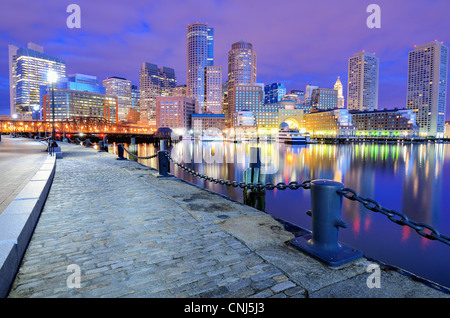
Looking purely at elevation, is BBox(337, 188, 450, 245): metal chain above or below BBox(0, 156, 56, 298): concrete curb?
above

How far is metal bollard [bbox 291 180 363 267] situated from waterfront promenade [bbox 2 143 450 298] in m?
0.14

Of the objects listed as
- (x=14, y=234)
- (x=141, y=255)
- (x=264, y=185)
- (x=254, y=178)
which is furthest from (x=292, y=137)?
(x=14, y=234)

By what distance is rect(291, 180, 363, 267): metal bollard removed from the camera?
389cm

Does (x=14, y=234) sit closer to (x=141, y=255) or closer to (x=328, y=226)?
(x=141, y=255)

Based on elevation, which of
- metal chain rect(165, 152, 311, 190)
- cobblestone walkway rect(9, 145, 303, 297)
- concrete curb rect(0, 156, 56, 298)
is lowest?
cobblestone walkway rect(9, 145, 303, 297)

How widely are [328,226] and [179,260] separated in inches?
89.3

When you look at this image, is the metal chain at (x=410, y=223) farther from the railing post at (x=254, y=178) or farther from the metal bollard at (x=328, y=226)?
the railing post at (x=254, y=178)

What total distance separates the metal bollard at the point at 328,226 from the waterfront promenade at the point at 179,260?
0.14 m

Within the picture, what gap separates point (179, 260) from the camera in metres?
3.97

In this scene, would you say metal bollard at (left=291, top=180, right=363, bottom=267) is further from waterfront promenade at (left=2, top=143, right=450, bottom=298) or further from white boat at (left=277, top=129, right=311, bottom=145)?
white boat at (left=277, top=129, right=311, bottom=145)

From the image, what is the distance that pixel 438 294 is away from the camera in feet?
10.2

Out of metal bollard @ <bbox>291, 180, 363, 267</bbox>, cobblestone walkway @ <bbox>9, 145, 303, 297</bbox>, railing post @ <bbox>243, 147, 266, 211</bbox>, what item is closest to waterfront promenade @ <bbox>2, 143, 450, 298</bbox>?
cobblestone walkway @ <bbox>9, 145, 303, 297</bbox>
